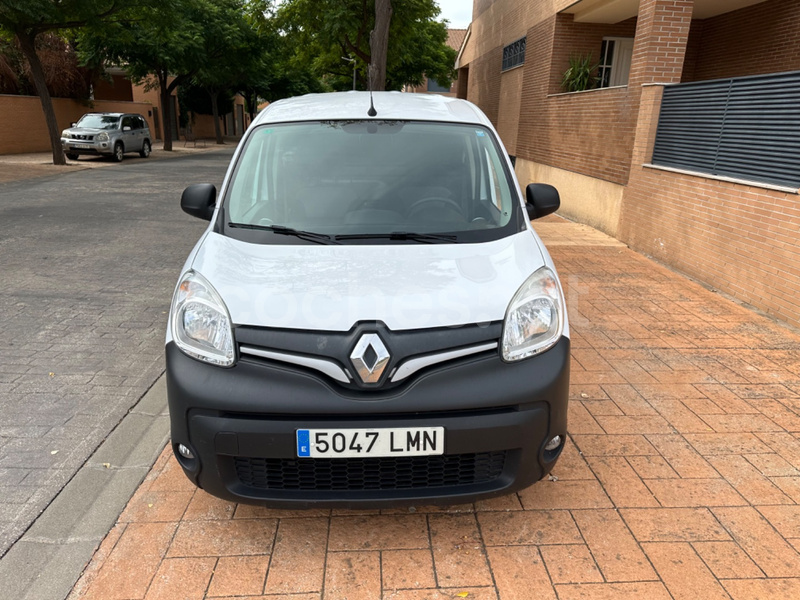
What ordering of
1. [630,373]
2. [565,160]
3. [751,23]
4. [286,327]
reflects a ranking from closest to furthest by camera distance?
[286,327]
[630,373]
[751,23]
[565,160]

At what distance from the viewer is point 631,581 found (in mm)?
2477

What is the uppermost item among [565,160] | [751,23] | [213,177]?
[751,23]

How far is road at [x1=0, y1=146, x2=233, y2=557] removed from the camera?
11.0 feet

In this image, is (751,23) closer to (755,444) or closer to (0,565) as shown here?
(755,444)

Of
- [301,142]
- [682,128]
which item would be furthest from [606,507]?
[682,128]

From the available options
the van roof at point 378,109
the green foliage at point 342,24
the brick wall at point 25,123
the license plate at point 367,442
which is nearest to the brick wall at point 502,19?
the green foliage at point 342,24

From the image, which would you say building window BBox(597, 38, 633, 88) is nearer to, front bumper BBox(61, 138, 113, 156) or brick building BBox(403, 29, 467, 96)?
front bumper BBox(61, 138, 113, 156)

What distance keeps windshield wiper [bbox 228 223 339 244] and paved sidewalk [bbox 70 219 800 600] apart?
1293 millimetres

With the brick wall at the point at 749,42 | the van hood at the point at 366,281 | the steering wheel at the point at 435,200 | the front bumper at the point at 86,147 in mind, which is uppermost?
the brick wall at the point at 749,42

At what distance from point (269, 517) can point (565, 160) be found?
11.1 metres

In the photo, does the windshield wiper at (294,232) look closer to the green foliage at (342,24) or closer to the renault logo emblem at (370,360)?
the renault logo emblem at (370,360)

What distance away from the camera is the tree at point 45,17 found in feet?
54.3

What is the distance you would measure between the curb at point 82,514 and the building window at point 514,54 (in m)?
15.1

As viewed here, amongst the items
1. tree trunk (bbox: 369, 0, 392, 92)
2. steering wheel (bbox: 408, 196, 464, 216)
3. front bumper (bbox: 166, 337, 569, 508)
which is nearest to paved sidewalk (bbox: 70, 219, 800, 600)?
front bumper (bbox: 166, 337, 569, 508)
